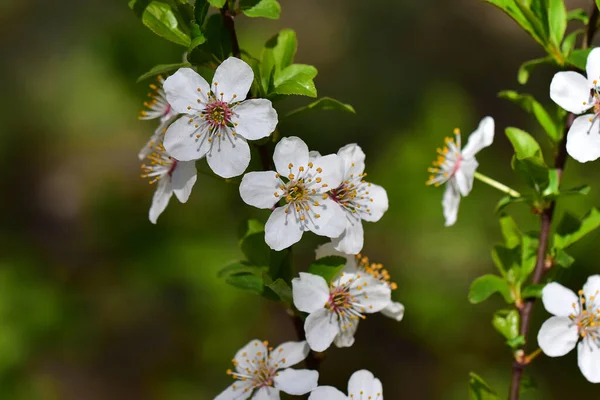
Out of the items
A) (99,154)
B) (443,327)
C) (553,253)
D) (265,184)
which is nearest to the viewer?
(265,184)

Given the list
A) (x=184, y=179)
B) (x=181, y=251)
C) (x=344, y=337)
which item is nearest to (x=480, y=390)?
(x=344, y=337)

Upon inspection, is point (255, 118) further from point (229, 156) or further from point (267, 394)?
point (267, 394)

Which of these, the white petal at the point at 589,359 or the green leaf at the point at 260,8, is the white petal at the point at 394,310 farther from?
the green leaf at the point at 260,8

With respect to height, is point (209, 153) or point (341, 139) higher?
point (341, 139)

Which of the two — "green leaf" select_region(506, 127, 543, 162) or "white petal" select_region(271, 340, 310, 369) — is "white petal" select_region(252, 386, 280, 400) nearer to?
"white petal" select_region(271, 340, 310, 369)

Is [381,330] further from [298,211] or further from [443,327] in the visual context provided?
[298,211]

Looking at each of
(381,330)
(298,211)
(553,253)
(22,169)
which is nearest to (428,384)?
(381,330)

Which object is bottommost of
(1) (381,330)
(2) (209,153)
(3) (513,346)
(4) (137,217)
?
(3) (513,346)
